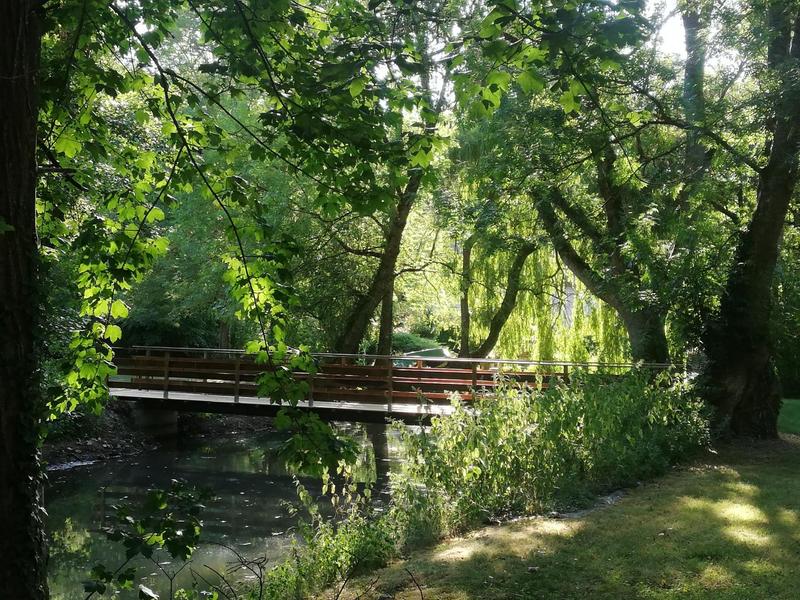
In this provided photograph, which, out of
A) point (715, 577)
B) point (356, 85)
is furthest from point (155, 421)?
point (356, 85)

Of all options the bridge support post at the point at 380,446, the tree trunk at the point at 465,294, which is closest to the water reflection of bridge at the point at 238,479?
the bridge support post at the point at 380,446

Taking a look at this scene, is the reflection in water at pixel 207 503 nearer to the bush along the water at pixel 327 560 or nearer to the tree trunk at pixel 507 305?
the bush along the water at pixel 327 560

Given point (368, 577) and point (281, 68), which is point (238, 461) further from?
point (281, 68)

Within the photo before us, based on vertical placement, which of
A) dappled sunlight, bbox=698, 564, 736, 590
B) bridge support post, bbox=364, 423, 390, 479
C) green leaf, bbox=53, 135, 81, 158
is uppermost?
green leaf, bbox=53, 135, 81, 158

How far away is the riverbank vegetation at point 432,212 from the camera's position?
141 inches

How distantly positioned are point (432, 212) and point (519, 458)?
14.7 meters

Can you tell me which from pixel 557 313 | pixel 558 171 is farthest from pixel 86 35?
pixel 557 313

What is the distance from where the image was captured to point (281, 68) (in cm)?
480

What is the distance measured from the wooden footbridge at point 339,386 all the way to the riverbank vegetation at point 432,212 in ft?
5.91

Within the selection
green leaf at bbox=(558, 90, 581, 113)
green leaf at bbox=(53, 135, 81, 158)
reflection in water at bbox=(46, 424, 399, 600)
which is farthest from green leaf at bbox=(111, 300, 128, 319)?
green leaf at bbox=(558, 90, 581, 113)

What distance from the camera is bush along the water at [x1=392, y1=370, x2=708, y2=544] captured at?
7.16 metres

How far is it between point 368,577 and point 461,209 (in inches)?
414

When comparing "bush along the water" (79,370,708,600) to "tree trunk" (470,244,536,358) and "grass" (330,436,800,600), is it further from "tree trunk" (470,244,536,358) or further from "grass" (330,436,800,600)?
"tree trunk" (470,244,536,358)

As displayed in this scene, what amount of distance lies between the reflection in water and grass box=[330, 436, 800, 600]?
1.13m
